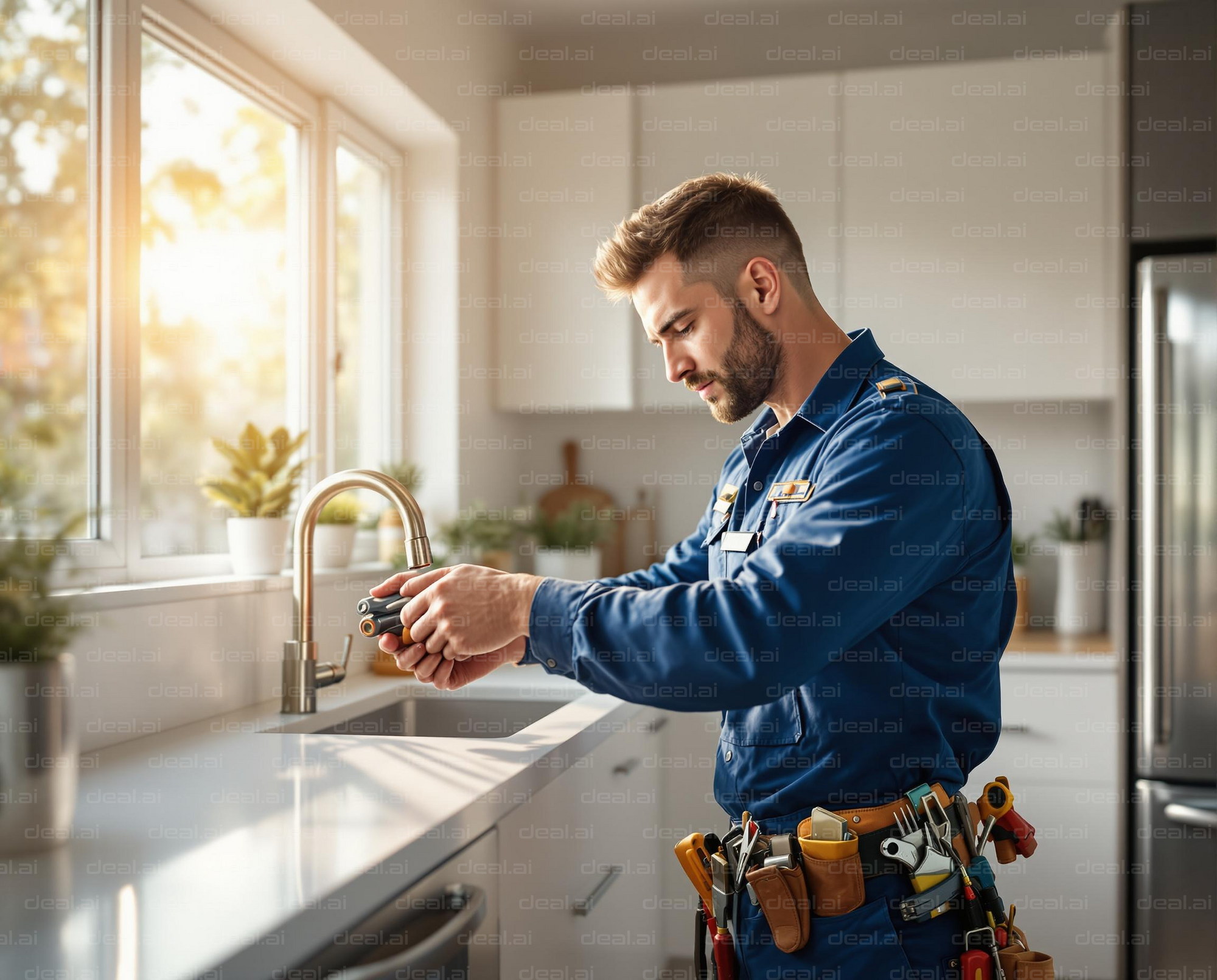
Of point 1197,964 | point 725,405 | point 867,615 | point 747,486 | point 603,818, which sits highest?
point 725,405

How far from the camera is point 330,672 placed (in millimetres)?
1875

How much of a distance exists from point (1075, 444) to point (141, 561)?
2.54m

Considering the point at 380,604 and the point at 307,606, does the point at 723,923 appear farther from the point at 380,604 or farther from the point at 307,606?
the point at 307,606

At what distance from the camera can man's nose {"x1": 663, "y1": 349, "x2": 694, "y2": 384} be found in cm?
137

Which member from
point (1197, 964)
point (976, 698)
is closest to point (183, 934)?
point (976, 698)

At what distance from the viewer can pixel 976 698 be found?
1203 mm

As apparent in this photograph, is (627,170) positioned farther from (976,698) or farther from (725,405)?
(976,698)

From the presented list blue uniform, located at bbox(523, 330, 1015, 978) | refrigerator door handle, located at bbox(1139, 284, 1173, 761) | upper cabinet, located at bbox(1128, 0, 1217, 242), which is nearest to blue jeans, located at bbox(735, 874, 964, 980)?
blue uniform, located at bbox(523, 330, 1015, 978)

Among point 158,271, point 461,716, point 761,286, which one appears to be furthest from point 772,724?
point 158,271

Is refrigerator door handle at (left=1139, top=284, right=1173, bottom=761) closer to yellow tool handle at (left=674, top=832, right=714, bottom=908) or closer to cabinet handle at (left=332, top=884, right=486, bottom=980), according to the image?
yellow tool handle at (left=674, top=832, right=714, bottom=908)

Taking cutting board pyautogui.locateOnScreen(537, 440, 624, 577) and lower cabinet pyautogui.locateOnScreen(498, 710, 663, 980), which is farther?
cutting board pyautogui.locateOnScreen(537, 440, 624, 577)

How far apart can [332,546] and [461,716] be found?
476 mm

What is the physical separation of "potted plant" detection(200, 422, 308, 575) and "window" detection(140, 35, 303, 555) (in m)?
0.09

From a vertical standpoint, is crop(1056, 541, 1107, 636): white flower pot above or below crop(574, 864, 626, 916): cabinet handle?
above
